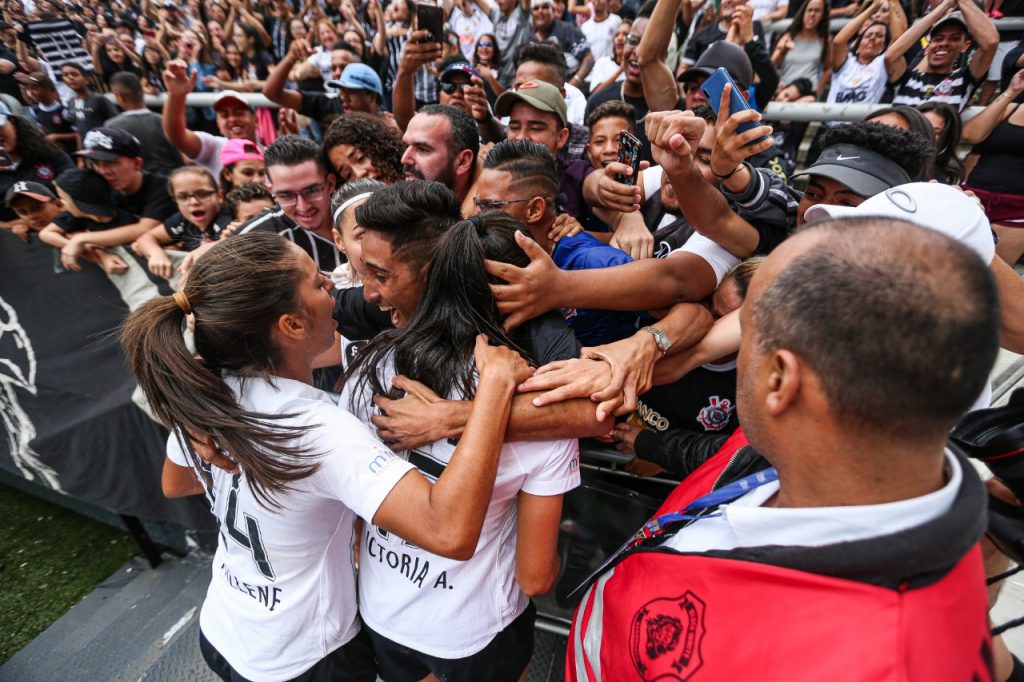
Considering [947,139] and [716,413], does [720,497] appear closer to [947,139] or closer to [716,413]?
[716,413]

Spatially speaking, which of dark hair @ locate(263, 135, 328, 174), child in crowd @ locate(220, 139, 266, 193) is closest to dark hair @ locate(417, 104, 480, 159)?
dark hair @ locate(263, 135, 328, 174)

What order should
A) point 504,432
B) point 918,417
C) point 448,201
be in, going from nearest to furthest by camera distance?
point 918,417 → point 504,432 → point 448,201

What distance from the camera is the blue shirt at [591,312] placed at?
7.05ft

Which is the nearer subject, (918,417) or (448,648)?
(918,417)

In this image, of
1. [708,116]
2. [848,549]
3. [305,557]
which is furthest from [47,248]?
[848,549]

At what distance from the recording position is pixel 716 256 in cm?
208

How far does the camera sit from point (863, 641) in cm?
→ 84

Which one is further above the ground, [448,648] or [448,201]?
[448,201]

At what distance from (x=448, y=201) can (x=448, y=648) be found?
148 cm

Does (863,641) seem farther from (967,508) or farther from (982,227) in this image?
(982,227)

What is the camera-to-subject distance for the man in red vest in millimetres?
808

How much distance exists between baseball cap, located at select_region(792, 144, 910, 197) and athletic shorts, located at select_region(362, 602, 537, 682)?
6.62 ft

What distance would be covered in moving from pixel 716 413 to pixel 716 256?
25.3 inches

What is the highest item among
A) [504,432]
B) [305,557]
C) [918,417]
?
[918,417]
